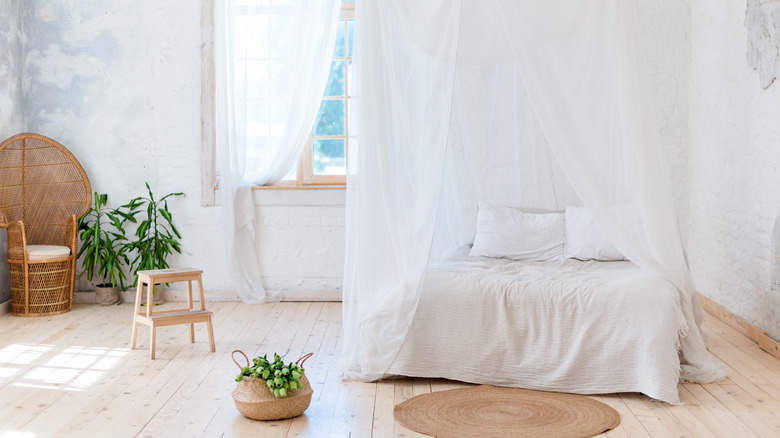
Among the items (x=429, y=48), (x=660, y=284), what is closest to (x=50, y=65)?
(x=429, y=48)

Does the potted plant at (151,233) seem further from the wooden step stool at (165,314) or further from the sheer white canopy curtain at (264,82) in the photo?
the wooden step stool at (165,314)

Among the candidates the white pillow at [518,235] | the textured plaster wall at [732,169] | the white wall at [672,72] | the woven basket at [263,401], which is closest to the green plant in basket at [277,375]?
the woven basket at [263,401]

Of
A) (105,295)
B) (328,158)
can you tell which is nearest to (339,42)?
(328,158)

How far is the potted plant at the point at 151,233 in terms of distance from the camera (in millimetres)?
5688

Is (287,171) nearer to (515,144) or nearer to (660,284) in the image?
(515,144)

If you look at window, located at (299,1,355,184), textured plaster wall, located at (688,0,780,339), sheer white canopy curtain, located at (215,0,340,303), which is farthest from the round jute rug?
window, located at (299,1,355,184)

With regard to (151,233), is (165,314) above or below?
below

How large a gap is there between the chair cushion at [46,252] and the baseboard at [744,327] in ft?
14.8

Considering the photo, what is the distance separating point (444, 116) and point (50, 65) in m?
3.62

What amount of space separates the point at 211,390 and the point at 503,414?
4.54 feet

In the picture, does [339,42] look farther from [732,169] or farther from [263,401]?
[263,401]

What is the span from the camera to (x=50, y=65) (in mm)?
5789

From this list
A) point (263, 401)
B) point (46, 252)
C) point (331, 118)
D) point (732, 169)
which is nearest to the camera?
point (263, 401)

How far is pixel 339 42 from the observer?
19.4ft
